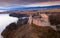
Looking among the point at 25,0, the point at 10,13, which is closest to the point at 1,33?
the point at 10,13

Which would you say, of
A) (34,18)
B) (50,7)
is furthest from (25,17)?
(50,7)

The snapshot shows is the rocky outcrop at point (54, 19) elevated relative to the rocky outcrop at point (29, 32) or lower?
elevated

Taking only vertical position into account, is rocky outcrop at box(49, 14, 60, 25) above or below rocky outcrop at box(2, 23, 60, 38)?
above

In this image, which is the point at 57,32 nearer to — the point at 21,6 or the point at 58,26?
the point at 58,26

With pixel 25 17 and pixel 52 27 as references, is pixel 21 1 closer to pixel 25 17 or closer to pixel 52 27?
pixel 25 17

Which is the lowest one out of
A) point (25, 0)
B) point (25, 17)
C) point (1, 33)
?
point (1, 33)

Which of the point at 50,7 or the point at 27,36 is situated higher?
the point at 50,7
